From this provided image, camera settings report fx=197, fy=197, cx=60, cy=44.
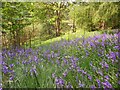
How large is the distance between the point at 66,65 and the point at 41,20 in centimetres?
51

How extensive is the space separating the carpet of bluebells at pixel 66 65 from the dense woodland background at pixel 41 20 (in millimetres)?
104

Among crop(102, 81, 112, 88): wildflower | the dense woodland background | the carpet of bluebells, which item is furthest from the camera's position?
the dense woodland background

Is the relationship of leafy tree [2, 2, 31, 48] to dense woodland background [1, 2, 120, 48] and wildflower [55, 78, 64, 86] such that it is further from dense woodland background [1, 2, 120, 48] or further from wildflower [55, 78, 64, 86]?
wildflower [55, 78, 64, 86]

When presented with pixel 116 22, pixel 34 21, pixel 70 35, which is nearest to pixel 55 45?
pixel 70 35

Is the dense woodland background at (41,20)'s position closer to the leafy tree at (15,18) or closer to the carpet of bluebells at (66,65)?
the leafy tree at (15,18)

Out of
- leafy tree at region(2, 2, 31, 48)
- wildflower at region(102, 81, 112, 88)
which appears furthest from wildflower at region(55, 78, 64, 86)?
leafy tree at region(2, 2, 31, 48)

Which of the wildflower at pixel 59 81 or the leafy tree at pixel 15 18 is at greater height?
the leafy tree at pixel 15 18

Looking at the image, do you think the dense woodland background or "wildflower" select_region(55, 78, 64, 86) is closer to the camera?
"wildflower" select_region(55, 78, 64, 86)

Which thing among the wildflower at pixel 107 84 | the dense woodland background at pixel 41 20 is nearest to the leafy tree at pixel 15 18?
the dense woodland background at pixel 41 20

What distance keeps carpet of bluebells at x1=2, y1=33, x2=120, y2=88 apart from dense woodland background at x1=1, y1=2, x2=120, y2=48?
0.10 meters

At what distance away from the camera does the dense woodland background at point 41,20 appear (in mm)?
1815

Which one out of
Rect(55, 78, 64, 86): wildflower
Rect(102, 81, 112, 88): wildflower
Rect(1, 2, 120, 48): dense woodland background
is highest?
Rect(1, 2, 120, 48): dense woodland background

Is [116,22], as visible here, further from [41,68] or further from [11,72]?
[11,72]

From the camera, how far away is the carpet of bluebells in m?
1.50
